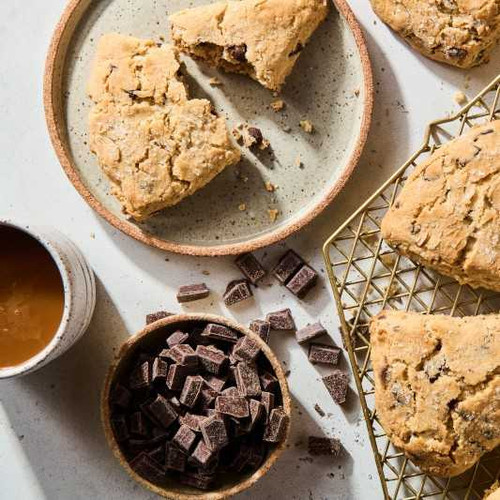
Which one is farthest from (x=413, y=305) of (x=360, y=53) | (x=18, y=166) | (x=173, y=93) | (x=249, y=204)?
(x=18, y=166)

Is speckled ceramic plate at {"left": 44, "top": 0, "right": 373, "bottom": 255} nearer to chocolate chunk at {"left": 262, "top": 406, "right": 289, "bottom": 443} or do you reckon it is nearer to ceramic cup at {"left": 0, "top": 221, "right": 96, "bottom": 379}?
ceramic cup at {"left": 0, "top": 221, "right": 96, "bottom": 379}

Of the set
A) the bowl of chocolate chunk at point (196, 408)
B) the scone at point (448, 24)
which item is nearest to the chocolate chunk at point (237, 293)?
the bowl of chocolate chunk at point (196, 408)

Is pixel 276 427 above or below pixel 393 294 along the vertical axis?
below

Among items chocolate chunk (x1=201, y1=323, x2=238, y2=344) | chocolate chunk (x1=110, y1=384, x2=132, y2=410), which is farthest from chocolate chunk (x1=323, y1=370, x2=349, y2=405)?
chocolate chunk (x1=110, y1=384, x2=132, y2=410)

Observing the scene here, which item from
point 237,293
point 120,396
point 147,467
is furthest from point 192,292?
point 147,467

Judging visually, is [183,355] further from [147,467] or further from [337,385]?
[337,385]

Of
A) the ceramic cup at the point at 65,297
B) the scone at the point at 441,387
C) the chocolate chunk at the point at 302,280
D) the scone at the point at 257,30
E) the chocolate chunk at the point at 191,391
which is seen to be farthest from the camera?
the chocolate chunk at the point at 302,280

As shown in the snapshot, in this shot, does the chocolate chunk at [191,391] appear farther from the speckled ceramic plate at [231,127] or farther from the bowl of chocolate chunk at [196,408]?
the speckled ceramic plate at [231,127]
